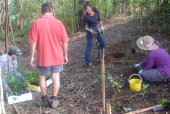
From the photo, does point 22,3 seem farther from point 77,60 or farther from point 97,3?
point 77,60

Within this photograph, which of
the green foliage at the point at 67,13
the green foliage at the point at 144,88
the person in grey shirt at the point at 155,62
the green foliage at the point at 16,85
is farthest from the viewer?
Result: the green foliage at the point at 67,13

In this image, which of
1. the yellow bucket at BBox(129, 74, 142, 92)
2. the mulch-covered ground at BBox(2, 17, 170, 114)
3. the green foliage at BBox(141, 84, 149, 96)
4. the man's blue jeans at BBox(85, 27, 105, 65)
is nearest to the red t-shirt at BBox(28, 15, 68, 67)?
the mulch-covered ground at BBox(2, 17, 170, 114)

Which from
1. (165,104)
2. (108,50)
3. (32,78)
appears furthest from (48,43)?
(108,50)

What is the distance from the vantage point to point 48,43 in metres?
5.58

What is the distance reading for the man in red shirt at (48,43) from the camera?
216 inches

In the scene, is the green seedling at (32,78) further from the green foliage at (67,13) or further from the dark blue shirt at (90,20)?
the green foliage at (67,13)

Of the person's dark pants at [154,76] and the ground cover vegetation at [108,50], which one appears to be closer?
the ground cover vegetation at [108,50]

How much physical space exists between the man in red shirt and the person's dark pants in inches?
65.2

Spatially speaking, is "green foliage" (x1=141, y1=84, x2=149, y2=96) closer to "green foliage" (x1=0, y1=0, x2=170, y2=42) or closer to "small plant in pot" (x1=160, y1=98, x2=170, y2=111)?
"small plant in pot" (x1=160, y1=98, x2=170, y2=111)

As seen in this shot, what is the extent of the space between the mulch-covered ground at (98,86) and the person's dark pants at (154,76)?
131 mm

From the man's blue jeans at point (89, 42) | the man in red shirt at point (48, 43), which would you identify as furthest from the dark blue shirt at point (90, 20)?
the man in red shirt at point (48, 43)

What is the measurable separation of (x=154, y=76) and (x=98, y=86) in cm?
109

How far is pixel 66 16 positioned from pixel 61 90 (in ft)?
18.5

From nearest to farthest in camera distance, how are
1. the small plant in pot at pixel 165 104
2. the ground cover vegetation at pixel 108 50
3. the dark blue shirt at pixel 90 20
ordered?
the small plant in pot at pixel 165 104, the ground cover vegetation at pixel 108 50, the dark blue shirt at pixel 90 20
